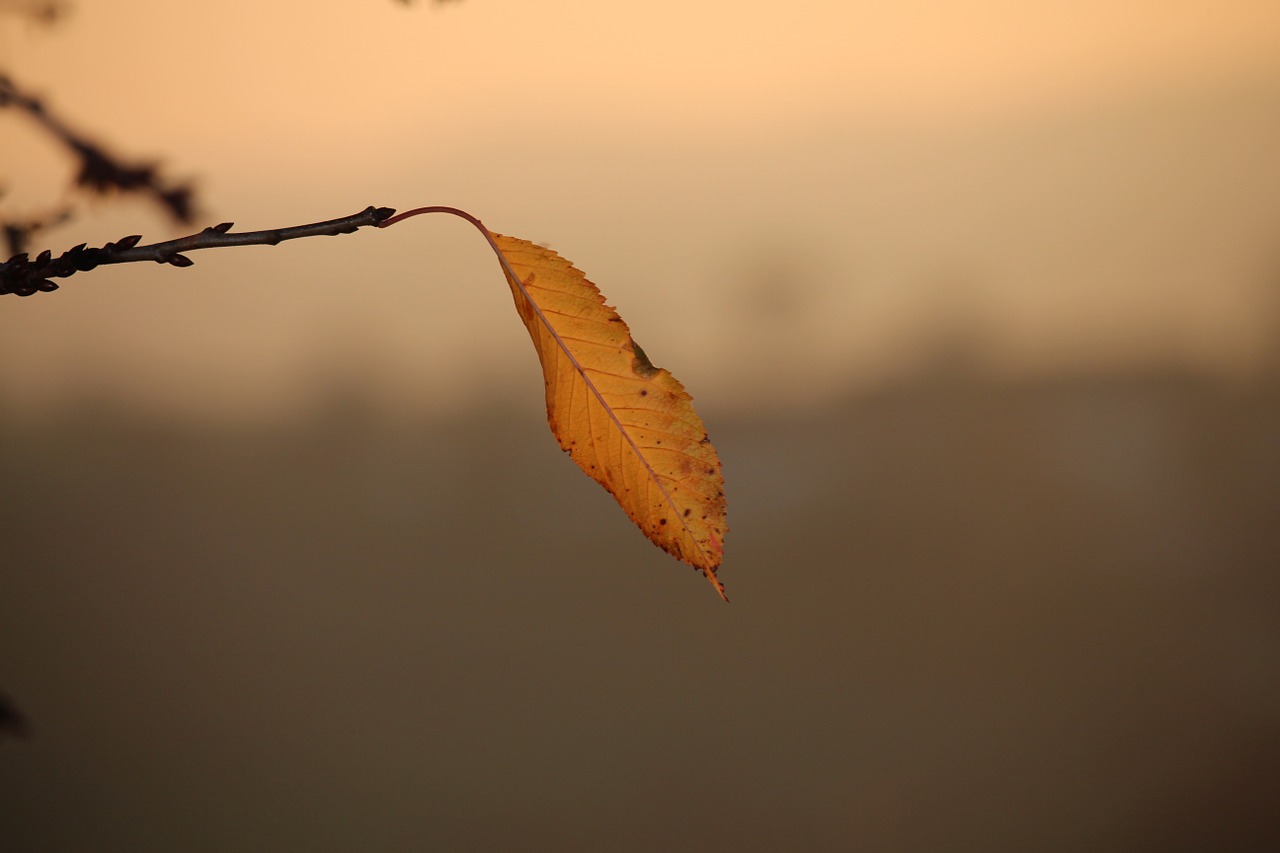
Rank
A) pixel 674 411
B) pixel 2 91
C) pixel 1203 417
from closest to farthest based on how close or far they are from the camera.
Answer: pixel 674 411, pixel 2 91, pixel 1203 417

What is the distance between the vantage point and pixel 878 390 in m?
0.69

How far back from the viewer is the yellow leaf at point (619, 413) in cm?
14

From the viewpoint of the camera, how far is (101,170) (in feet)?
2.16

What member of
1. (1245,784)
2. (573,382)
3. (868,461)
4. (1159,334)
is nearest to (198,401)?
(868,461)

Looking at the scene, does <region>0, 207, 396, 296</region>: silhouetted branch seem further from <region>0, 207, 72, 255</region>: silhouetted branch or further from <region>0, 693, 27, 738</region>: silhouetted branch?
<region>0, 693, 27, 738</region>: silhouetted branch

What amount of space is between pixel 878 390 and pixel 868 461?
52 mm

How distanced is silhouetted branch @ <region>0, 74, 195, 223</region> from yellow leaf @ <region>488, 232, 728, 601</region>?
0.55m

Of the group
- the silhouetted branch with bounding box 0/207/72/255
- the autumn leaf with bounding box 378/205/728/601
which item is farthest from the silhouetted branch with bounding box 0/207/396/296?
the silhouetted branch with bounding box 0/207/72/255

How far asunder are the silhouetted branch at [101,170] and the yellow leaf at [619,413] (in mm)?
548

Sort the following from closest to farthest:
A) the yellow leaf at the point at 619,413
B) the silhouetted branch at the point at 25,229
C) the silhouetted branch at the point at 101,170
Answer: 1. the yellow leaf at the point at 619,413
2. the silhouetted branch at the point at 25,229
3. the silhouetted branch at the point at 101,170

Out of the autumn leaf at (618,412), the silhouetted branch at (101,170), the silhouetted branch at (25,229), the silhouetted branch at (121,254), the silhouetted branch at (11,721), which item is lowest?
the silhouetted branch at (11,721)

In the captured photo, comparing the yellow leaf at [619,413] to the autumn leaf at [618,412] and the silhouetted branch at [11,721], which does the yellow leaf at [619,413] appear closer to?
the autumn leaf at [618,412]

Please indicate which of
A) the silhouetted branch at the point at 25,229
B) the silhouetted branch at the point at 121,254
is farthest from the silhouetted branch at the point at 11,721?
the silhouetted branch at the point at 121,254

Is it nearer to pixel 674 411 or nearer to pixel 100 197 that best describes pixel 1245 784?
pixel 674 411
